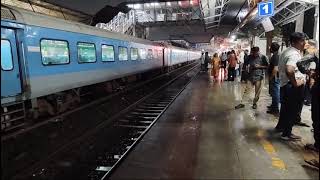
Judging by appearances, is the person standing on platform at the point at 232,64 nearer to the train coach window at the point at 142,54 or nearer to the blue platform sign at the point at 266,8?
the train coach window at the point at 142,54

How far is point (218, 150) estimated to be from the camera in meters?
5.82

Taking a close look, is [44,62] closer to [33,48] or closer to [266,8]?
[33,48]

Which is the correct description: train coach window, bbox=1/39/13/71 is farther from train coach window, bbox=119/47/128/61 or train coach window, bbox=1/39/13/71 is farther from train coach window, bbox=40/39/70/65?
train coach window, bbox=119/47/128/61

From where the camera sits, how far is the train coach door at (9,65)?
6.71 metres

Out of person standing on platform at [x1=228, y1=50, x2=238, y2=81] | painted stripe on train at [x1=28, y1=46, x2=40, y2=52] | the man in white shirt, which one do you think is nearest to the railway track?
painted stripe on train at [x1=28, y1=46, x2=40, y2=52]

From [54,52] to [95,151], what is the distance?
348cm

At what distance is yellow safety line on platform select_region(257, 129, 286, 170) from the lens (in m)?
4.96

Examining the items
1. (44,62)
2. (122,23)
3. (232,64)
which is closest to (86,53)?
(44,62)

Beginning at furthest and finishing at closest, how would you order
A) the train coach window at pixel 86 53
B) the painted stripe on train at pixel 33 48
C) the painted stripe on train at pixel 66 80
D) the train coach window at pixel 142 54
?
the train coach window at pixel 142 54 → the train coach window at pixel 86 53 → the painted stripe on train at pixel 66 80 → the painted stripe on train at pixel 33 48

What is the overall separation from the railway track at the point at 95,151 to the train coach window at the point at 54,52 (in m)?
2.04

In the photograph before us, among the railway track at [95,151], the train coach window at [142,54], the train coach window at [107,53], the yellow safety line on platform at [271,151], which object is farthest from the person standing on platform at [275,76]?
the train coach window at [142,54]

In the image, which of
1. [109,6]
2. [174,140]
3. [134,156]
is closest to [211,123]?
[174,140]

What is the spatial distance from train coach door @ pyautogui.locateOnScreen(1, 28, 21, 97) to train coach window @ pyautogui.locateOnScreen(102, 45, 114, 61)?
499 cm

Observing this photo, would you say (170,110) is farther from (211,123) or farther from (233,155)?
(233,155)
